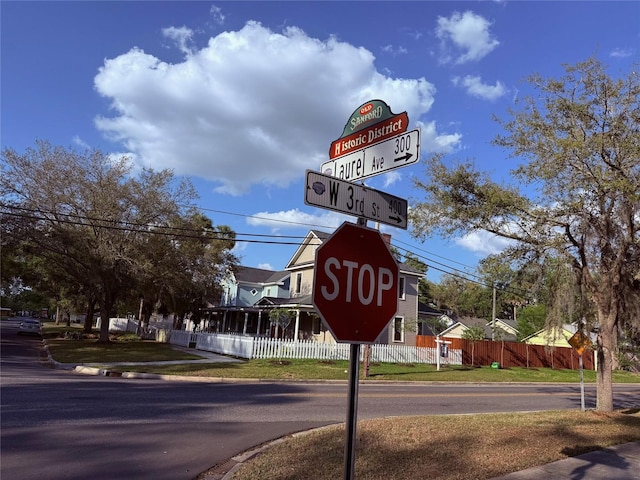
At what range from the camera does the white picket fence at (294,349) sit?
80.7ft

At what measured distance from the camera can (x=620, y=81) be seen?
11.2 m

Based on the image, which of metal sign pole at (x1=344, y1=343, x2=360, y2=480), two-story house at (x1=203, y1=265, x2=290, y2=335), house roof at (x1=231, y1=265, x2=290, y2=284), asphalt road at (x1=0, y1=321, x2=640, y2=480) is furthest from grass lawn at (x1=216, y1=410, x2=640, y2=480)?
house roof at (x1=231, y1=265, x2=290, y2=284)

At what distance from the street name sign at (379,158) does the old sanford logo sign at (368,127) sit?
7cm

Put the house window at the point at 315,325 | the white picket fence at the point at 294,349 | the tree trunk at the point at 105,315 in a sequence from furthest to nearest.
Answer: the house window at the point at 315,325 → the tree trunk at the point at 105,315 → the white picket fence at the point at 294,349

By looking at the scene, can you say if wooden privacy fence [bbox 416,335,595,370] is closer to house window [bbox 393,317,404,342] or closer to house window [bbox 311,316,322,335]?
house window [bbox 393,317,404,342]

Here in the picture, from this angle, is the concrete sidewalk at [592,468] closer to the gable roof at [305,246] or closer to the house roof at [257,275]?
the gable roof at [305,246]

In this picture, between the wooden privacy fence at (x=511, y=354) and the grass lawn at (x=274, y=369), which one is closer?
the grass lawn at (x=274, y=369)

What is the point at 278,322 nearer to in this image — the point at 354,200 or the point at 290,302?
the point at 290,302

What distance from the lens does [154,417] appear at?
9188 mm

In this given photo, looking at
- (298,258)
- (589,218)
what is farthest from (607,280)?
(298,258)

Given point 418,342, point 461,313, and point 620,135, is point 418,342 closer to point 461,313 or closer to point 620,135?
point 620,135

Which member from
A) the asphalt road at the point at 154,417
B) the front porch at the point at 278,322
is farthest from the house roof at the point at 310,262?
the asphalt road at the point at 154,417

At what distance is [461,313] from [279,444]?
75.7 metres

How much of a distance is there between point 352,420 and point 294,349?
2260cm
